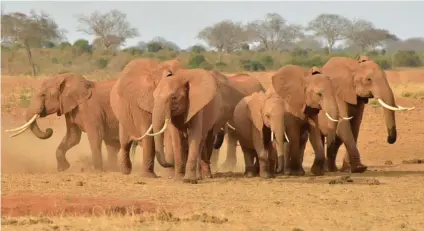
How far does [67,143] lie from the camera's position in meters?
21.4

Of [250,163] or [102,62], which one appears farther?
[102,62]

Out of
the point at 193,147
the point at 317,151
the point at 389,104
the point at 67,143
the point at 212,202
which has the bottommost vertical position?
the point at 212,202

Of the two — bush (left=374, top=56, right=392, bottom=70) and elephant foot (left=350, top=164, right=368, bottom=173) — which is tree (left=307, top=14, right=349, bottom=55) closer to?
bush (left=374, top=56, right=392, bottom=70)

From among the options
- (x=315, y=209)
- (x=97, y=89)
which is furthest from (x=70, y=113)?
(x=315, y=209)

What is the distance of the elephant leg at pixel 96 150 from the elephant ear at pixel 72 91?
72cm

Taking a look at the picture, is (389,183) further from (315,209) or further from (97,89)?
(97,89)

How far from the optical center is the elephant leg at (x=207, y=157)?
58.1ft

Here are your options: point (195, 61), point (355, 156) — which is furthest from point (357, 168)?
point (195, 61)

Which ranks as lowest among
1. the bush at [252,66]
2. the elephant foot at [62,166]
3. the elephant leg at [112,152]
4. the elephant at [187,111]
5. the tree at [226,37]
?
the elephant foot at [62,166]

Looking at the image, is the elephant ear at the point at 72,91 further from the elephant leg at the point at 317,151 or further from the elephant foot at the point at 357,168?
the elephant foot at the point at 357,168

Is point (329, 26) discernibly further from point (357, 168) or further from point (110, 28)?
point (357, 168)

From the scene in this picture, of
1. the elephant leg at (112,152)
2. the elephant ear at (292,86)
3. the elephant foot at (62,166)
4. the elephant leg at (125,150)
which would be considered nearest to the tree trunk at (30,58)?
the elephant leg at (112,152)

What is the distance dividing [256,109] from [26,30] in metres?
39.1

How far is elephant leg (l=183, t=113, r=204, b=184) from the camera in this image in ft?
52.5
